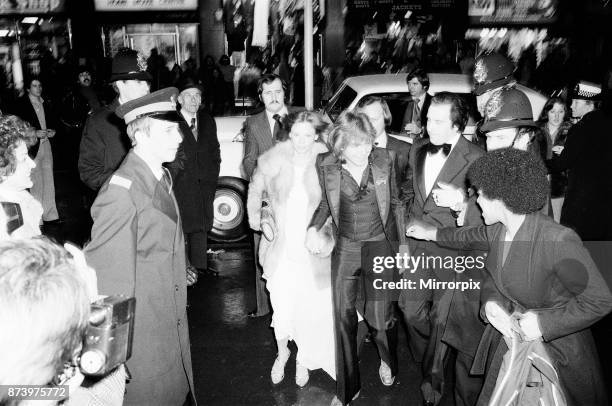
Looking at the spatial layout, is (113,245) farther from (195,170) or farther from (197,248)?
(197,248)

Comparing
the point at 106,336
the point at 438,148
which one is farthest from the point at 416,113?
the point at 106,336

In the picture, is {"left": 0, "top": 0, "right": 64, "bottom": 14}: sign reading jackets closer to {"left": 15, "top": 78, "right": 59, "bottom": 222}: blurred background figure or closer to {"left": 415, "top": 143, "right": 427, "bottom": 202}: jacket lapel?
{"left": 15, "top": 78, "right": 59, "bottom": 222}: blurred background figure

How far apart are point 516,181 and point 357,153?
130 centimetres

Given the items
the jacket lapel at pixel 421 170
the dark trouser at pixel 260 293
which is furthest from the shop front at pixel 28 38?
the jacket lapel at pixel 421 170

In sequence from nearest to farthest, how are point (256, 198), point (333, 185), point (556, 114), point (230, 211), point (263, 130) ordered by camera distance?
point (333, 185) → point (256, 198) → point (263, 130) → point (556, 114) → point (230, 211)

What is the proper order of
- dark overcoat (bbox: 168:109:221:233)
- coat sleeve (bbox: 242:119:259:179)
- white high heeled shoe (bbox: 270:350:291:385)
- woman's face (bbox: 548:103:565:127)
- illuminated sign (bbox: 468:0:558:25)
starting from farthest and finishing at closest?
illuminated sign (bbox: 468:0:558:25)
woman's face (bbox: 548:103:565:127)
dark overcoat (bbox: 168:109:221:233)
coat sleeve (bbox: 242:119:259:179)
white high heeled shoe (bbox: 270:350:291:385)

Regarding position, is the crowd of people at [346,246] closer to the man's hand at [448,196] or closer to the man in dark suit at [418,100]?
the man's hand at [448,196]

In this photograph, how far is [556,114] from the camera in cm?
595

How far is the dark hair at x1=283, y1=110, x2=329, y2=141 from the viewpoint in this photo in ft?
12.4

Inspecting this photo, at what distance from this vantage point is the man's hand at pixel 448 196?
3.36 metres

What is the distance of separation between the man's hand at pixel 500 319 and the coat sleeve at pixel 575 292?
0.49 ft

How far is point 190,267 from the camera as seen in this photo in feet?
19.3

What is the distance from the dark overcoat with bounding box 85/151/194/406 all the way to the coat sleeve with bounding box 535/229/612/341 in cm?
Answer: 175

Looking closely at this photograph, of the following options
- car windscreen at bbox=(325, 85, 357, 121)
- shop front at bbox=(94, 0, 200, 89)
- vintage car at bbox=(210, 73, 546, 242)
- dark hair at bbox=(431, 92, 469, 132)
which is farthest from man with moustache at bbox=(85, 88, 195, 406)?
shop front at bbox=(94, 0, 200, 89)
